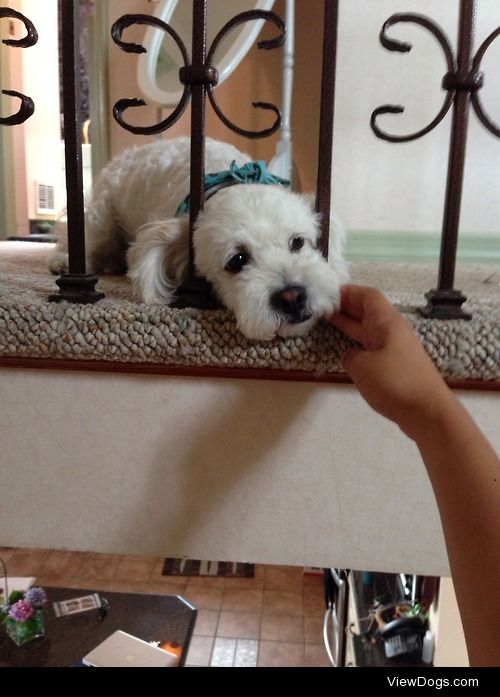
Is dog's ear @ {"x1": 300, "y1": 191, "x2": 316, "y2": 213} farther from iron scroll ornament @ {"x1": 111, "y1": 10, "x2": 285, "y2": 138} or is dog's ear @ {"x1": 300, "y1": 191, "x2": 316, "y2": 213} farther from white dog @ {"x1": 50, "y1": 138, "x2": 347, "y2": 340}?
iron scroll ornament @ {"x1": 111, "y1": 10, "x2": 285, "y2": 138}

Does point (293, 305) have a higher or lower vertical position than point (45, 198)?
lower

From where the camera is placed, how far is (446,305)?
0.72m

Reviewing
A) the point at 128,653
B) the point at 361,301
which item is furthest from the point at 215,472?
the point at 128,653

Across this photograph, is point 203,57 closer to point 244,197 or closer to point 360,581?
point 244,197

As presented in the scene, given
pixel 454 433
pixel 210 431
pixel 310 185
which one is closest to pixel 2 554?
pixel 310 185

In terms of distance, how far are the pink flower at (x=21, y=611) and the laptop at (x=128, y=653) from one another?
37cm

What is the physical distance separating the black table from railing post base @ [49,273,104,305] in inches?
106

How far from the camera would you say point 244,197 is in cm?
93

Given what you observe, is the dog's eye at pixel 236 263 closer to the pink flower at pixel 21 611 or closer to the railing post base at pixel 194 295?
the railing post base at pixel 194 295

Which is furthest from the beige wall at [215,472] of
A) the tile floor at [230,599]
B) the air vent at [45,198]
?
the tile floor at [230,599]

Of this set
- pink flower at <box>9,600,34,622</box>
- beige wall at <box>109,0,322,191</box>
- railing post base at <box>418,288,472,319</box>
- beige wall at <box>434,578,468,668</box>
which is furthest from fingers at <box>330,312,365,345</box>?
pink flower at <box>9,600,34,622</box>

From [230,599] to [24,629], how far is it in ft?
6.84

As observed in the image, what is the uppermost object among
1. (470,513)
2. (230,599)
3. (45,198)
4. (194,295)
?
(45,198)

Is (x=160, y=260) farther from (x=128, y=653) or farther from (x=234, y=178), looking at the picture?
(x=128, y=653)
